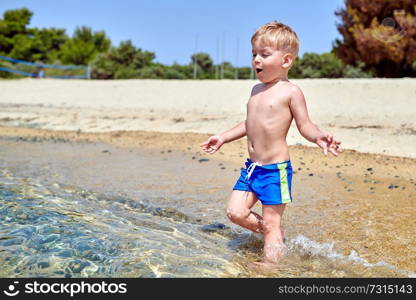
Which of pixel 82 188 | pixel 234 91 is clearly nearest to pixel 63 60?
pixel 234 91

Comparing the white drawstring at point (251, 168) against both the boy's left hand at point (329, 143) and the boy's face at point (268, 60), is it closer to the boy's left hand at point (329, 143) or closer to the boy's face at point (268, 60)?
A: the boy's left hand at point (329, 143)

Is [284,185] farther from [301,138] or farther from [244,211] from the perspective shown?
[301,138]

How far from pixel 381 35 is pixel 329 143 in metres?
16.6

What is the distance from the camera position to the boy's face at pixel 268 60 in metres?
2.91

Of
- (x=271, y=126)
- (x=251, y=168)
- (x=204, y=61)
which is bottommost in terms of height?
(x=251, y=168)

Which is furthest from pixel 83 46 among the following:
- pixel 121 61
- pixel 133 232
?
pixel 133 232

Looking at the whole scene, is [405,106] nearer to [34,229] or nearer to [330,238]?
[330,238]

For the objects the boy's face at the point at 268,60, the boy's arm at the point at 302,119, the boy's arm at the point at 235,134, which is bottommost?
the boy's arm at the point at 235,134

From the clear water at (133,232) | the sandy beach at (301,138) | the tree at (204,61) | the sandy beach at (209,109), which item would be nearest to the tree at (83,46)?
the tree at (204,61)

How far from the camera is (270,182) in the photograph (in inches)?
116

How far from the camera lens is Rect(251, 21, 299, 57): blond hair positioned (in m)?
2.88

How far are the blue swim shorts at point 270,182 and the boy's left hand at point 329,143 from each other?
0.94 feet

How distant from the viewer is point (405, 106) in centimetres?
899

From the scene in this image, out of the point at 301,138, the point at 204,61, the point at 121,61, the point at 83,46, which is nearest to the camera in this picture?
the point at 301,138
